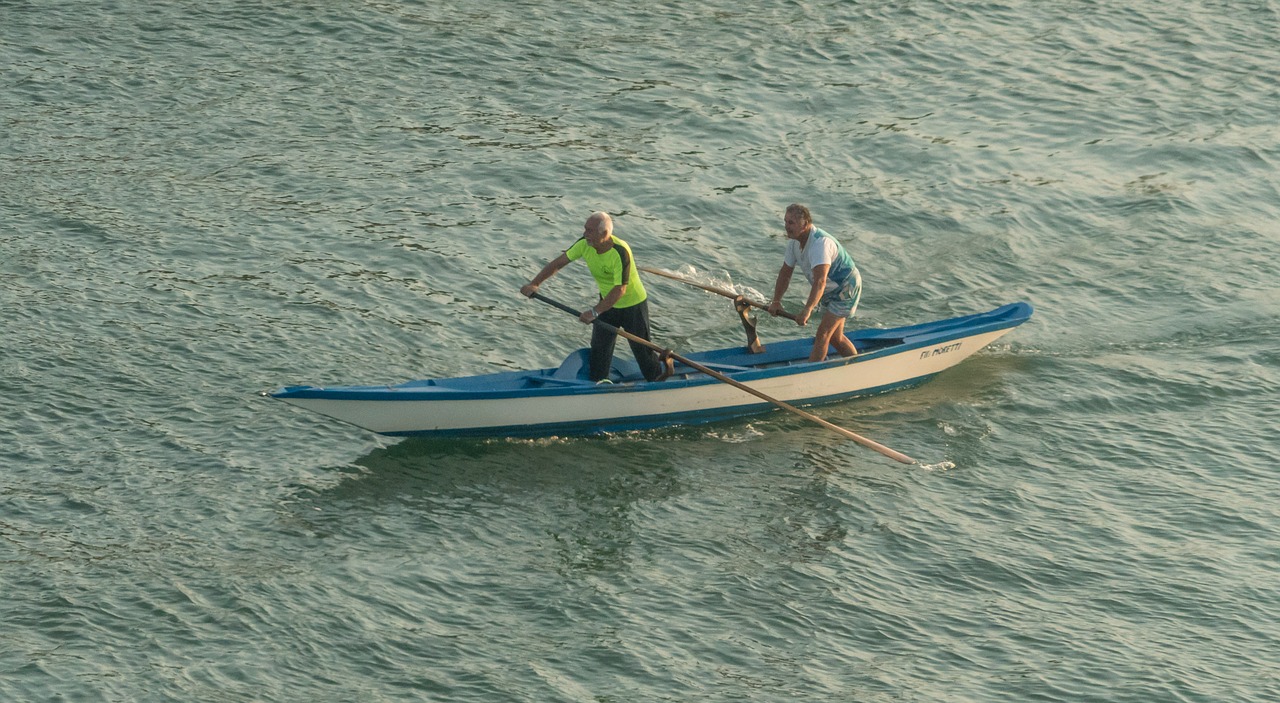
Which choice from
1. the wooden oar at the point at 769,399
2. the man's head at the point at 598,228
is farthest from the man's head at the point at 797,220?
the man's head at the point at 598,228

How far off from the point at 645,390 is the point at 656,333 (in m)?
2.80

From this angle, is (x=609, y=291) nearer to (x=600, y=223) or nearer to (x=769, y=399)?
(x=600, y=223)

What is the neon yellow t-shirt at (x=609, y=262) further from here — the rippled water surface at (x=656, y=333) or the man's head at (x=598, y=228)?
the rippled water surface at (x=656, y=333)

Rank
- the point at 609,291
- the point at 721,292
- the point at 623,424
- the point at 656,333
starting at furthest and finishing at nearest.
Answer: the point at 656,333
the point at 721,292
the point at 623,424
the point at 609,291

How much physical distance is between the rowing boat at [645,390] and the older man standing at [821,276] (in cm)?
33

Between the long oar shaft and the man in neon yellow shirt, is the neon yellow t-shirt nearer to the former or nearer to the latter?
the man in neon yellow shirt

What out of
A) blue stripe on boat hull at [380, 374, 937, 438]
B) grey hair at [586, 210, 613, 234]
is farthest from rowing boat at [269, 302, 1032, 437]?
grey hair at [586, 210, 613, 234]

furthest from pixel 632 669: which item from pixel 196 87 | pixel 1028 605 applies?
pixel 196 87

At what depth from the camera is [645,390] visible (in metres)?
15.2

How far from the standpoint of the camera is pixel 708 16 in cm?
2723

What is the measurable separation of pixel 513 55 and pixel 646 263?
7276 millimetres

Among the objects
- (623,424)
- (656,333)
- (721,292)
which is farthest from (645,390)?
(656,333)

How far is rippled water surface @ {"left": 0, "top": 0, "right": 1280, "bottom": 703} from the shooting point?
11922 mm

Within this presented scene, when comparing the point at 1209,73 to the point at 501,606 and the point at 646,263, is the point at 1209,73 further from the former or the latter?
the point at 501,606
